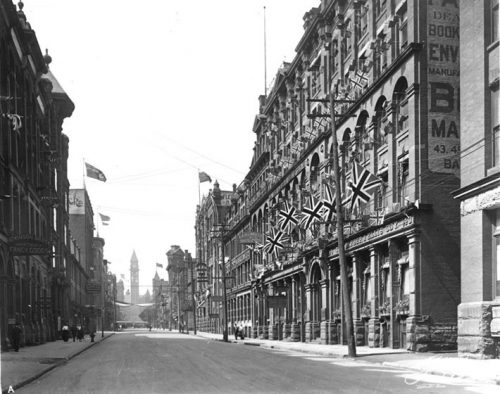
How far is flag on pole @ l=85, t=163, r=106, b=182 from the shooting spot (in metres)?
56.7

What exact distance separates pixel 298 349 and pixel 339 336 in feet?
17.1

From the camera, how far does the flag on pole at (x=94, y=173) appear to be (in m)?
56.7

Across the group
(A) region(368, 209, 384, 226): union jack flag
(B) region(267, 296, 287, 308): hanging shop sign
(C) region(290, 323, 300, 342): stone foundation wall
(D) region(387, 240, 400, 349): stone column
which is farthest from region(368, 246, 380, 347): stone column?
(C) region(290, 323, 300, 342): stone foundation wall

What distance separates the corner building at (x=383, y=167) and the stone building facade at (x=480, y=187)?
13.8ft

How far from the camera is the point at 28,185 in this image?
150 feet

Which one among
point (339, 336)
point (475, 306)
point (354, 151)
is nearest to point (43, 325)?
point (339, 336)

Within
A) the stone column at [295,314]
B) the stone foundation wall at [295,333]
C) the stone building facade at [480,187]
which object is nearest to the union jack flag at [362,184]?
the stone building facade at [480,187]

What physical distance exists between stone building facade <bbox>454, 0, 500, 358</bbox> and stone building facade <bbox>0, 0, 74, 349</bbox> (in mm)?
15668

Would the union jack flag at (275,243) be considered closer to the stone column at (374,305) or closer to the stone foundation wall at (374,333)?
the stone column at (374,305)

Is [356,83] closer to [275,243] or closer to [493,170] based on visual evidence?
[493,170]

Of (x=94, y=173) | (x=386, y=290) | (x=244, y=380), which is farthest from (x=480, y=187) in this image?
(x=94, y=173)

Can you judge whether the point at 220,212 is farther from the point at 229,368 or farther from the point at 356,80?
the point at 229,368

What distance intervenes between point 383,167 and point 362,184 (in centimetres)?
380

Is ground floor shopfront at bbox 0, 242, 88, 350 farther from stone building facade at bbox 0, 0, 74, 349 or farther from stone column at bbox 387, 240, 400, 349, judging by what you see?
stone column at bbox 387, 240, 400, 349
